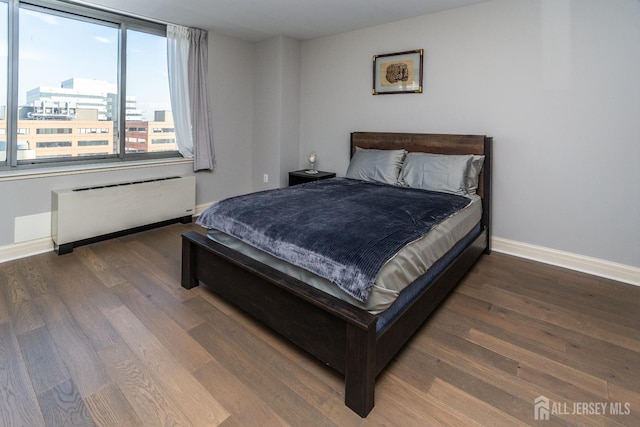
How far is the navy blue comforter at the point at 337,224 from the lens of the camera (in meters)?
1.67

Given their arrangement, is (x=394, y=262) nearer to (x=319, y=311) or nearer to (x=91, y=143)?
(x=319, y=311)

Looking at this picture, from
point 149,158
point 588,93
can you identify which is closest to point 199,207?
point 149,158

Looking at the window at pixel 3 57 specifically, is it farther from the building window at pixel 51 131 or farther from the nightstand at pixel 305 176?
the nightstand at pixel 305 176

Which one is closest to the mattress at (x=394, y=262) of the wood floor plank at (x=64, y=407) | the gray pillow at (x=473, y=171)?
the gray pillow at (x=473, y=171)

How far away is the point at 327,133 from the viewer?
4625 millimetres

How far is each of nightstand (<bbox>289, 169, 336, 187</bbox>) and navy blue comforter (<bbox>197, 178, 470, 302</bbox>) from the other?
1232 millimetres

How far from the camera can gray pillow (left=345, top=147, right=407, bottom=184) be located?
3.55m

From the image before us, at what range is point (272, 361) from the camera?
1.83m

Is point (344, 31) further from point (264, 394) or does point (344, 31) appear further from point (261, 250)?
point (264, 394)

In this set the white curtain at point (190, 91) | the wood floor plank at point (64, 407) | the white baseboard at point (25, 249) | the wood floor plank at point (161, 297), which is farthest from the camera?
the white curtain at point (190, 91)

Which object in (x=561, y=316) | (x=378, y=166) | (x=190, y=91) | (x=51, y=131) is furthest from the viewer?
(x=190, y=91)

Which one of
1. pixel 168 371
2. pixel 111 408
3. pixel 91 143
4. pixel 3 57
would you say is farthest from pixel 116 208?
pixel 111 408

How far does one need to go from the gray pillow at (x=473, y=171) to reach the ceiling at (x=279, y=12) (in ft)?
4.64

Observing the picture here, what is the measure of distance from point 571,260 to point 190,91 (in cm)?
424
